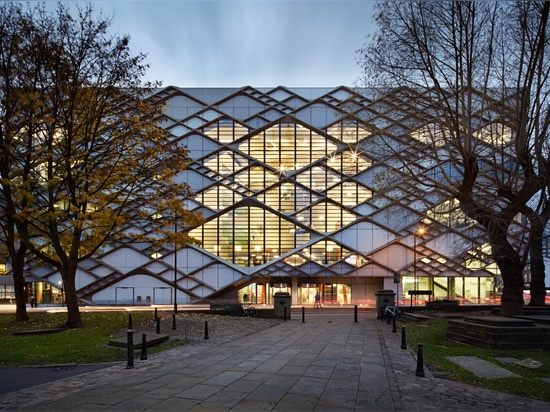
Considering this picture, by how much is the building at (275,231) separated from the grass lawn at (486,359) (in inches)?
1029

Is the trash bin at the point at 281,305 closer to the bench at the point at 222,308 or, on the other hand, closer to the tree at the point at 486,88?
the bench at the point at 222,308

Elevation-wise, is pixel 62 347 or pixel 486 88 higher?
pixel 486 88

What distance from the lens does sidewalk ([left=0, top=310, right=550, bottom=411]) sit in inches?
273

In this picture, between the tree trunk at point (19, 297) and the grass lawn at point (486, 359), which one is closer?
the grass lawn at point (486, 359)

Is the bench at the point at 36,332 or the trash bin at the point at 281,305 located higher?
the bench at the point at 36,332

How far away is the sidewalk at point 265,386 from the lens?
22.8ft

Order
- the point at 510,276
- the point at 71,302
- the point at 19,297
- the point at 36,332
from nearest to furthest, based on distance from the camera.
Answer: the point at 36,332
the point at 71,302
the point at 510,276
the point at 19,297

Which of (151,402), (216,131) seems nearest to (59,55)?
(151,402)

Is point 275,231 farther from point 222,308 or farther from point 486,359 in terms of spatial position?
point 486,359

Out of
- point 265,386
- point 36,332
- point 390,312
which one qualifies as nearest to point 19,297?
point 36,332

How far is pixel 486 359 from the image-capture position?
438 inches

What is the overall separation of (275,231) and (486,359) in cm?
3223

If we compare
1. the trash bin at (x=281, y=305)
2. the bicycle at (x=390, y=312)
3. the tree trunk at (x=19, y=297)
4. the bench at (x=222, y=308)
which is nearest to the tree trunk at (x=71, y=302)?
the tree trunk at (x=19, y=297)

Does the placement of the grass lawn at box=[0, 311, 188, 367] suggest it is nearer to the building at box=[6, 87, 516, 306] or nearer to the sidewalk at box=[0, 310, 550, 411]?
the sidewalk at box=[0, 310, 550, 411]
